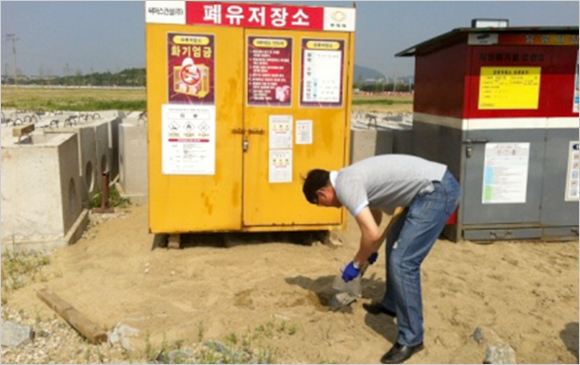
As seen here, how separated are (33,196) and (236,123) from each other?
215 cm

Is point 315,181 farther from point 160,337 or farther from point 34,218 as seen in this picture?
point 34,218

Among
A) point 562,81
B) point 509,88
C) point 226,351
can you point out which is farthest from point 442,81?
point 226,351

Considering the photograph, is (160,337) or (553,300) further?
(553,300)

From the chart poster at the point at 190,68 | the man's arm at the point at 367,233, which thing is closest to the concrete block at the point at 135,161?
the chart poster at the point at 190,68

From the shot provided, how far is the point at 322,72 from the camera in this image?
18.6ft

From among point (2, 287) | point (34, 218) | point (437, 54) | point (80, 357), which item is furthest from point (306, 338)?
point (437, 54)

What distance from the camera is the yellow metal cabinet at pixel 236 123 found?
541 centimetres

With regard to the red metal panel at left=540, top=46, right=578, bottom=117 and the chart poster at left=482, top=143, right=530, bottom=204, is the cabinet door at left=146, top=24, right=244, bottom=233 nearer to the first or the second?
the chart poster at left=482, top=143, right=530, bottom=204

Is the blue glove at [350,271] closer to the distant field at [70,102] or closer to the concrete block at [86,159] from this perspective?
the concrete block at [86,159]

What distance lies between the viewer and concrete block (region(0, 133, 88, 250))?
222 inches

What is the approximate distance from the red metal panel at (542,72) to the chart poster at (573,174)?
1.30 feet

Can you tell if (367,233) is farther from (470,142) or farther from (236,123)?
(470,142)

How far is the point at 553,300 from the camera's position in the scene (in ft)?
15.7

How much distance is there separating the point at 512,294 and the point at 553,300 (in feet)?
1.05
